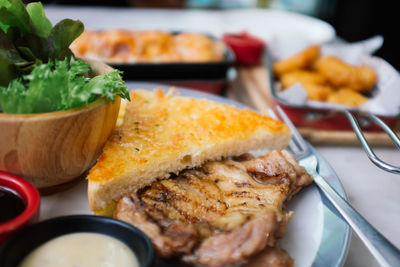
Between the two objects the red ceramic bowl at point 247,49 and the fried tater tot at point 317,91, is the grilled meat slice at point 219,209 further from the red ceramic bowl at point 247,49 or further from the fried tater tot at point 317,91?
the red ceramic bowl at point 247,49

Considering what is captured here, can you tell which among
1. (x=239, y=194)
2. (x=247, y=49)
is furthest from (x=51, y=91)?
(x=247, y=49)

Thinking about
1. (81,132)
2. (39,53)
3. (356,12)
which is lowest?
(356,12)

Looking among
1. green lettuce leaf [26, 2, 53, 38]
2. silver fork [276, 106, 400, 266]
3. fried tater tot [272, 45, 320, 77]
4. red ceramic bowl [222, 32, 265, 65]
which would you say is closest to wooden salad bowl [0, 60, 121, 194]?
green lettuce leaf [26, 2, 53, 38]

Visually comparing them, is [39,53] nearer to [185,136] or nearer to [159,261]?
[185,136]

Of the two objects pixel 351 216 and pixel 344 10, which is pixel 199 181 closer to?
pixel 351 216

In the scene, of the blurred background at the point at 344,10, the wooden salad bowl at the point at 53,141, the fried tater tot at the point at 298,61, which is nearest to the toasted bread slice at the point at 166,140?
the wooden salad bowl at the point at 53,141

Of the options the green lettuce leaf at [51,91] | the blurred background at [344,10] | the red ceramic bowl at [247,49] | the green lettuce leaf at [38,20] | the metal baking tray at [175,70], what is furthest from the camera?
the blurred background at [344,10]

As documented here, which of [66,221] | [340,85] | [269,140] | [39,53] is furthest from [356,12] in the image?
[66,221]
